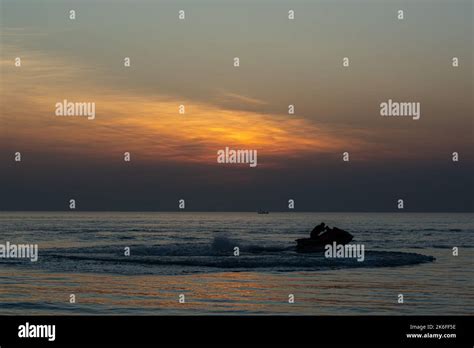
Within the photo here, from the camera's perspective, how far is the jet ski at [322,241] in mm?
50228

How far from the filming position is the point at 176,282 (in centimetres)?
3106

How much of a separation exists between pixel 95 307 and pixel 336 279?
A: 1316 centimetres

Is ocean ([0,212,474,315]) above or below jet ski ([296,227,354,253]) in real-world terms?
below

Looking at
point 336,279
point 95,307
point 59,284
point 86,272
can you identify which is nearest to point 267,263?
point 336,279

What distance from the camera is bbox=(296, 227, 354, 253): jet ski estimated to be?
1977 inches

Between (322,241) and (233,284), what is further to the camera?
(322,241)

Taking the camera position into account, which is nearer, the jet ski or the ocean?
the ocean

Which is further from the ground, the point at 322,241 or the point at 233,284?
the point at 322,241

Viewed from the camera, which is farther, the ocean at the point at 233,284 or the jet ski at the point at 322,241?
the jet ski at the point at 322,241

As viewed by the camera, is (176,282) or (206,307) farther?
(176,282)

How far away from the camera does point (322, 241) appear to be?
50.8m

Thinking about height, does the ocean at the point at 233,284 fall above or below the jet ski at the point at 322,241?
below
